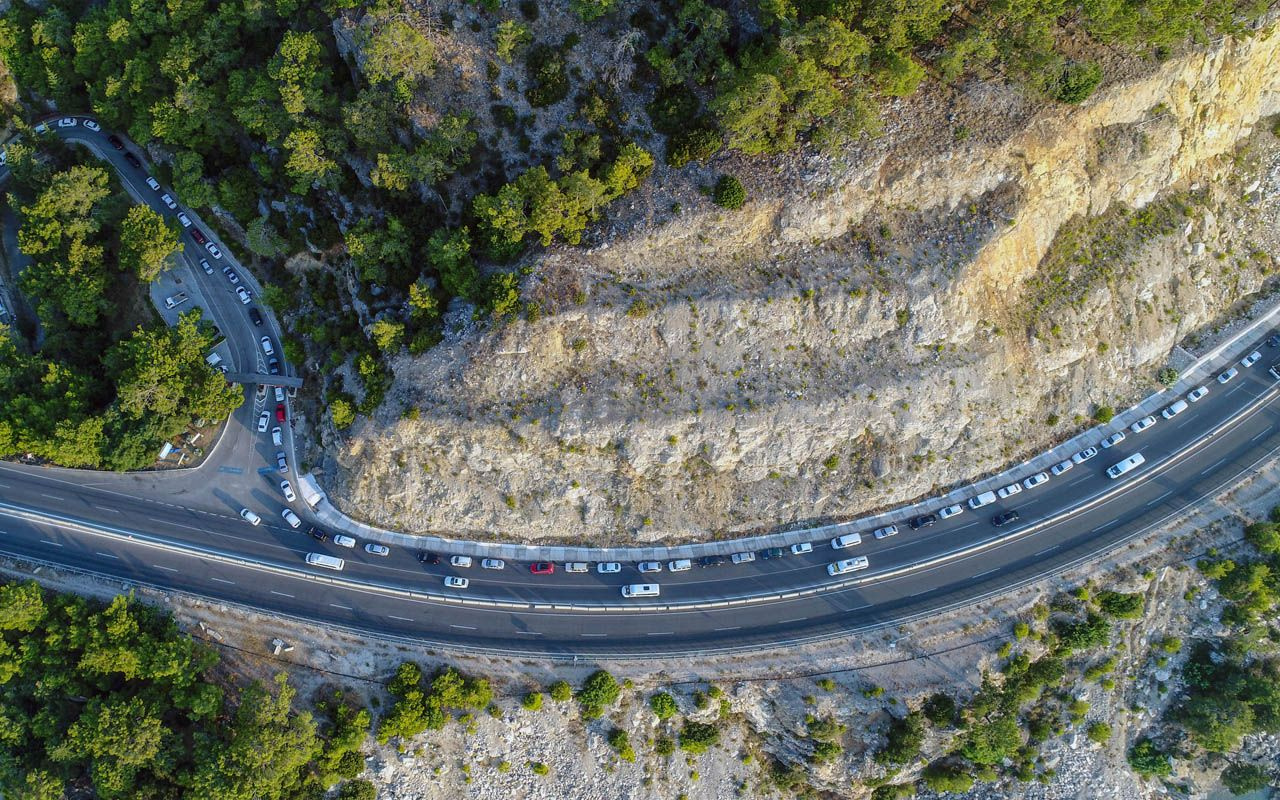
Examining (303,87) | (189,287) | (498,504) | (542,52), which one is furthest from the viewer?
(189,287)

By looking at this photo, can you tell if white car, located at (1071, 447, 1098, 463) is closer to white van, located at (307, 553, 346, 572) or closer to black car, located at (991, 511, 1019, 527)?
black car, located at (991, 511, 1019, 527)

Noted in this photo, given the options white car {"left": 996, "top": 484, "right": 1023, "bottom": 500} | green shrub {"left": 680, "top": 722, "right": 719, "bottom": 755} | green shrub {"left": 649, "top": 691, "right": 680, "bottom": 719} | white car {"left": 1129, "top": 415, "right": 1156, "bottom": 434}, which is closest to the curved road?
white car {"left": 996, "top": 484, "right": 1023, "bottom": 500}

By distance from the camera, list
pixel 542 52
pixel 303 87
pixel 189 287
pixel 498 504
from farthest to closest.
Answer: pixel 189 287, pixel 498 504, pixel 303 87, pixel 542 52

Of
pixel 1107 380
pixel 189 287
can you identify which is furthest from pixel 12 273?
pixel 1107 380

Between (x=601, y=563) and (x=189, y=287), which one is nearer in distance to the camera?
(x=601, y=563)

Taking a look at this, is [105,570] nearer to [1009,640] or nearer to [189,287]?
[189,287]
